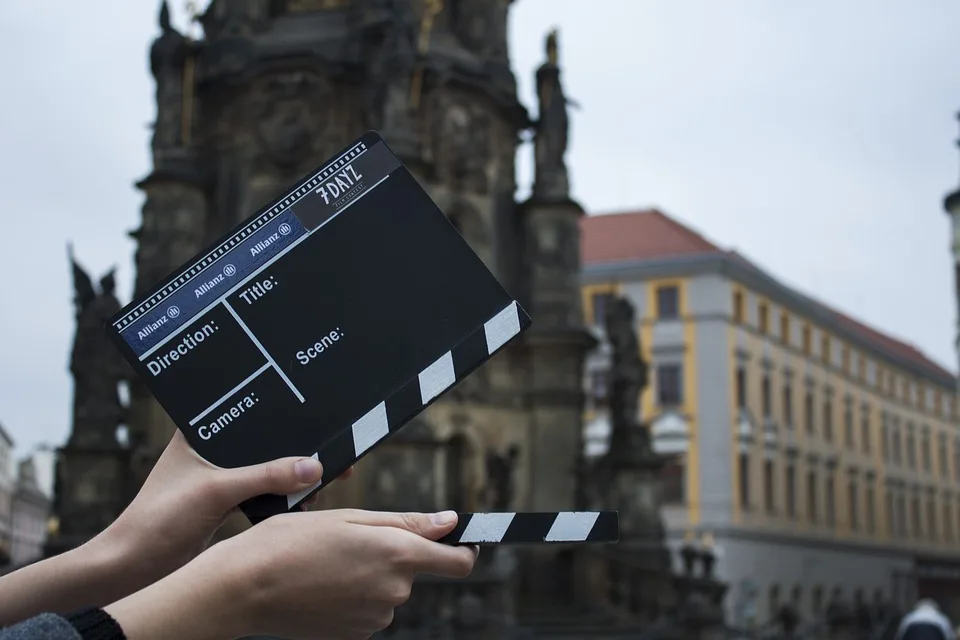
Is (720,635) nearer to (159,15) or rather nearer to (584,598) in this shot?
(584,598)

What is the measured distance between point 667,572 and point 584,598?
1.47 meters

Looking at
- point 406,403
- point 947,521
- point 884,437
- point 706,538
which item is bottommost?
point 406,403

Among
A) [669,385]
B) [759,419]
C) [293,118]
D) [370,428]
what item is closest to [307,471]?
[370,428]

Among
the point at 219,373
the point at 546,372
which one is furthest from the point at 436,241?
the point at 546,372

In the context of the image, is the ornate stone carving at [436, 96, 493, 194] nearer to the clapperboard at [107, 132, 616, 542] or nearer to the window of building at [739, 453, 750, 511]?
the clapperboard at [107, 132, 616, 542]

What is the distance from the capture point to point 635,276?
45969 mm

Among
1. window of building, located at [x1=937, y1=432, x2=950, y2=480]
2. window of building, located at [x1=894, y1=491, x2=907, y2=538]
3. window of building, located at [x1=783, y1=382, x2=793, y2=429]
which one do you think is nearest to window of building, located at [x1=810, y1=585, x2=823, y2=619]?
window of building, located at [x1=783, y1=382, x2=793, y2=429]

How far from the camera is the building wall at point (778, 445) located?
43.2m

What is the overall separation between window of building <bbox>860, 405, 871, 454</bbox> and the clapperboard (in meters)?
56.7

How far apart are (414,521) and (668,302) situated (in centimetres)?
4373

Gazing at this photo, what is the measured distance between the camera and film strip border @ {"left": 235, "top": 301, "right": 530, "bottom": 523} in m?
2.26

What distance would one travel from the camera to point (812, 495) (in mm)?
50219

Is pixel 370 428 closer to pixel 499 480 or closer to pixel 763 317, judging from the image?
pixel 499 480

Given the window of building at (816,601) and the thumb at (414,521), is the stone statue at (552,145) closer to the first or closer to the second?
the thumb at (414,521)
